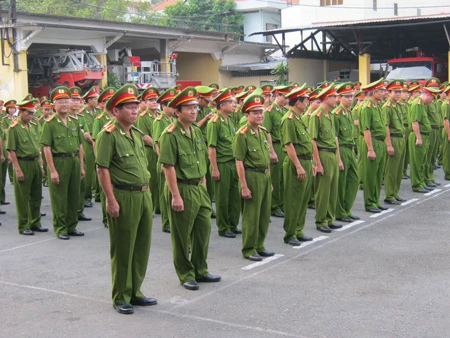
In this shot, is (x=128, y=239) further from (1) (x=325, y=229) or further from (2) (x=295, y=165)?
(1) (x=325, y=229)

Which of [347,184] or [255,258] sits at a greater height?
[347,184]

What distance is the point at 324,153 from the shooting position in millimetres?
9125

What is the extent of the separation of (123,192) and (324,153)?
13.2 ft

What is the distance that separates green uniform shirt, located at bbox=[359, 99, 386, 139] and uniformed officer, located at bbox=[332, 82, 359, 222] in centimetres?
61

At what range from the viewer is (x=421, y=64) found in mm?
27219

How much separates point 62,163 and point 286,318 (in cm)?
467

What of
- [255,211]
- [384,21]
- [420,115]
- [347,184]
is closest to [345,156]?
[347,184]

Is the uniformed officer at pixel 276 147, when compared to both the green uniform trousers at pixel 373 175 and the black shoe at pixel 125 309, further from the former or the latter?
the black shoe at pixel 125 309

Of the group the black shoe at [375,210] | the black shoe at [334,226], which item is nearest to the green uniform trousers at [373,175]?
the black shoe at [375,210]

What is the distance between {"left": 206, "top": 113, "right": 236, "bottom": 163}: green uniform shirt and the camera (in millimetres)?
8898

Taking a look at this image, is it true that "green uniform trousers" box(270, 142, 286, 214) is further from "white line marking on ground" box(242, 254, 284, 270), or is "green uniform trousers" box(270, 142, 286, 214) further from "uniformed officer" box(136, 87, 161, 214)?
"white line marking on ground" box(242, 254, 284, 270)

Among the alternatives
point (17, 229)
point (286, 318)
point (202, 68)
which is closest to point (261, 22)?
point (202, 68)

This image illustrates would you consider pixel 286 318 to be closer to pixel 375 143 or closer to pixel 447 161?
pixel 375 143

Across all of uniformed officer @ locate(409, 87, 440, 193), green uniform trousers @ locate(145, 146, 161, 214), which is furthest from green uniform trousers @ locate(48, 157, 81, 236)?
uniformed officer @ locate(409, 87, 440, 193)
